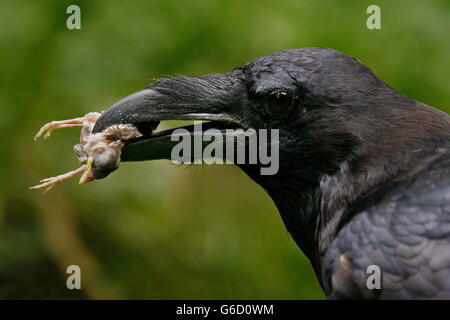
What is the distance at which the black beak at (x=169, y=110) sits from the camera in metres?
3.31

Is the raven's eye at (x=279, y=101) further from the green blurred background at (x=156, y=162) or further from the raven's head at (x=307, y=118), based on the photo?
the green blurred background at (x=156, y=162)

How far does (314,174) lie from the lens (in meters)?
3.29

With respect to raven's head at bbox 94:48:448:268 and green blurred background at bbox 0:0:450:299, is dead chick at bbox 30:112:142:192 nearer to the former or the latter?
raven's head at bbox 94:48:448:268

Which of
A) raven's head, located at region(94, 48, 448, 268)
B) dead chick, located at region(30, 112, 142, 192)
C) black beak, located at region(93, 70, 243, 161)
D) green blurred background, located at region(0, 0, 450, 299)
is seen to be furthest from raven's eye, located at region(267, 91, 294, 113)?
green blurred background, located at region(0, 0, 450, 299)

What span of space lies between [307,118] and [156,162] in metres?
1.85

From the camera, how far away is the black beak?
3307 mm

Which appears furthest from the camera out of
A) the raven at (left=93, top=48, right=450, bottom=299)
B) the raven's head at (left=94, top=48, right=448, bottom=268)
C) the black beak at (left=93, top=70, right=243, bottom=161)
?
the black beak at (left=93, top=70, right=243, bottom=161)

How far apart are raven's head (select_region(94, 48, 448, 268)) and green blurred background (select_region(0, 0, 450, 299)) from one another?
1264 millimetres

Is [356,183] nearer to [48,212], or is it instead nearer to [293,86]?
[293,86]

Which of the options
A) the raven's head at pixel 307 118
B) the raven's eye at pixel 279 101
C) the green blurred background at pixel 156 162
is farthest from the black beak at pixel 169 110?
the green blurred background at pixel 156 162

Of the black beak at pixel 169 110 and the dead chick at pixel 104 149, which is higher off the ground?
the black beak at pixel 169 110

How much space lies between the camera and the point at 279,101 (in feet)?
10.5

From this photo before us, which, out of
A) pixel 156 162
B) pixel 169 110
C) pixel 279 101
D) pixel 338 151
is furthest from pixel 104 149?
pixel 156 162
